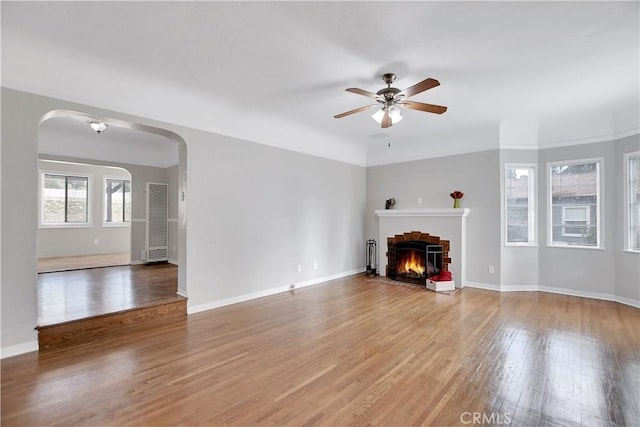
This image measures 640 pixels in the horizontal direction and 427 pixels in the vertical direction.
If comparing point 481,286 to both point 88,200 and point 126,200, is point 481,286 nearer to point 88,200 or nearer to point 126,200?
point 126,200

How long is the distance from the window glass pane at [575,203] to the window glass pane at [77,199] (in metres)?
10.8

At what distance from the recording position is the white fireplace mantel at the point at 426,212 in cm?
543

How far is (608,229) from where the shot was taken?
4.68 meters

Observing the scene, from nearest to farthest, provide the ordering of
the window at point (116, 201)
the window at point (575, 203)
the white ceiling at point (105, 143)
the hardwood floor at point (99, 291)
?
1. the hardwood floor at point (99, 291)
2. the window at point (575, 203)
3. the white ceiling at point (105, 143)
4. the window at point (116, 201)

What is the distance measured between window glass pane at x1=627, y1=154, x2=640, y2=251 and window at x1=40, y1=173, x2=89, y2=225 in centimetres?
1151

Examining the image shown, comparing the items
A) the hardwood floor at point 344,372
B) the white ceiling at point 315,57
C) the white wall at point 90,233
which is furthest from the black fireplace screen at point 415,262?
the white wall at point 90,233

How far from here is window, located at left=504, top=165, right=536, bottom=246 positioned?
530 cm

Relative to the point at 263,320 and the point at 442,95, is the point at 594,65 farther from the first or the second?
the point at 263,320

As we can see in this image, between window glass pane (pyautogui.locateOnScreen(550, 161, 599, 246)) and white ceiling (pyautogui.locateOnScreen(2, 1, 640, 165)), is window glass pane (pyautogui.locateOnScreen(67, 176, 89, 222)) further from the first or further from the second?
window glass pane (pyautogui.locateOnScreen(550, 161, 599, 246))

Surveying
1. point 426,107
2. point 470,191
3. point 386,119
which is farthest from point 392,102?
point 470,191

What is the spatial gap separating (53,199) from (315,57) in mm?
8382

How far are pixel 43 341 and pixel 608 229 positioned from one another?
7534 mm

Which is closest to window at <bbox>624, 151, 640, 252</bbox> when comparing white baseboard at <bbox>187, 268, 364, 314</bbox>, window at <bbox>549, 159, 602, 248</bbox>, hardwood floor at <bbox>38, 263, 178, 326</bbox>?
window at <bbox>549, 159, 602, 248</bbox>

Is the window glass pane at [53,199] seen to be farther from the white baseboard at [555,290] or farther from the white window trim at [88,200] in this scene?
the white baseboard at [555,290]
